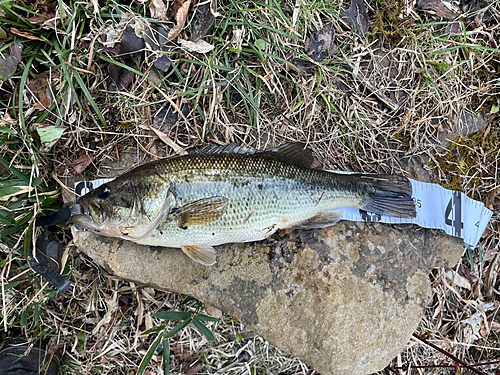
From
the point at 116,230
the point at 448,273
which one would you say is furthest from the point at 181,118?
the point at 448,273

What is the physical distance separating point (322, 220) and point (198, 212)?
1.38 m

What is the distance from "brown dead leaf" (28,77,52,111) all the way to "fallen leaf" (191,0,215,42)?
5.91 ft

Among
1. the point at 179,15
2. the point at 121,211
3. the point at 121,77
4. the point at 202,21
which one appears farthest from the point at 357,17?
the point at 121,211

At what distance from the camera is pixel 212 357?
443 centimetres

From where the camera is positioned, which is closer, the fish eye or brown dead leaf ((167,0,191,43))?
the fish eye

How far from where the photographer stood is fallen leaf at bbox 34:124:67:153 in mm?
3777

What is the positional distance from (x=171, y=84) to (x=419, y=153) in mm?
3286

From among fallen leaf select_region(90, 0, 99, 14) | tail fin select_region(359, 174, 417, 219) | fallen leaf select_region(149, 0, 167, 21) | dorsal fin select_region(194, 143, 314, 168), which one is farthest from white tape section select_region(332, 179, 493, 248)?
fallen leaf select_region(90, 0, 99, 14)

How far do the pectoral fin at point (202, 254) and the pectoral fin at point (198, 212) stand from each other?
1.03ft

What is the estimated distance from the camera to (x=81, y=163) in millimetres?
3893

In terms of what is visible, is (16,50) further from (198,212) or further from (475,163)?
(475,163)

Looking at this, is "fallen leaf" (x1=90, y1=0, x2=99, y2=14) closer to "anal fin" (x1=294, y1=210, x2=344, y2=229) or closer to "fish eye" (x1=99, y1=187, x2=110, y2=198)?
"fish eye" (x1=99, y1=187, x2=110, y2=198)

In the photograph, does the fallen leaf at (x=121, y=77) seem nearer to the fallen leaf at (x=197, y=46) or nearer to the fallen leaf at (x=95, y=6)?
the fallen leaf at (x=95, y=6)

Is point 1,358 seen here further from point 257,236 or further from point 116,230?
point 257,236
